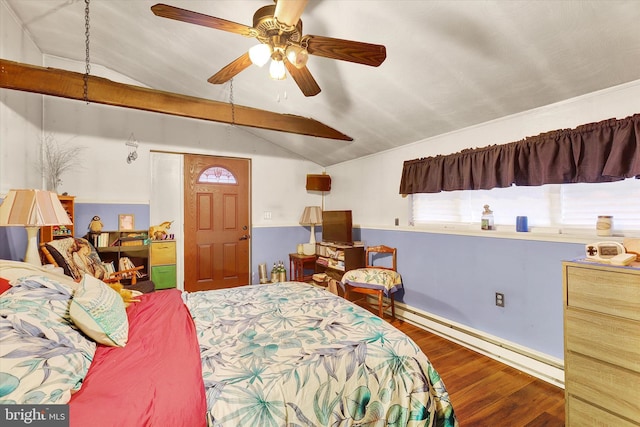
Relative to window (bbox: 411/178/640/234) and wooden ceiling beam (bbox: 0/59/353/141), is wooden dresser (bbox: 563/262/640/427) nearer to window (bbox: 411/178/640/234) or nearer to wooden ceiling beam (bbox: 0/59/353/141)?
window (bbox: 411/178/640/234)

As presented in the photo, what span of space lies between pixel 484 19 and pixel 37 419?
8.56 ft

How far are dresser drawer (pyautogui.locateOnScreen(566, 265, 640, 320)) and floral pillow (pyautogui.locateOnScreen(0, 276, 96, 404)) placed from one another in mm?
2398

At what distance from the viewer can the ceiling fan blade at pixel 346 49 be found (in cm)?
150

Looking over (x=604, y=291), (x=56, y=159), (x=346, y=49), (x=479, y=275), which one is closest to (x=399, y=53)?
(x=346, y=49)

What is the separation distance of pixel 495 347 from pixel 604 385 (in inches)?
40.7

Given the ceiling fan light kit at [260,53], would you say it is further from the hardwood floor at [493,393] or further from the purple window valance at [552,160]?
the hardwood floor at [493,393]

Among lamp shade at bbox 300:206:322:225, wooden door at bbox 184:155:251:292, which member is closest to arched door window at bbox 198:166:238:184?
wooden door at bbox 184:155:251:292

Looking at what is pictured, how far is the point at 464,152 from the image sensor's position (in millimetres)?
2752

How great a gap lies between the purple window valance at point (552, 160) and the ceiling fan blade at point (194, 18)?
221 centimetres

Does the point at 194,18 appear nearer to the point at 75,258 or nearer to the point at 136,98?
the point at 136,98

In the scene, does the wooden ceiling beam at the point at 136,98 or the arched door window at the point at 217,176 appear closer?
the wooden ceiling beam at the point at 136,98

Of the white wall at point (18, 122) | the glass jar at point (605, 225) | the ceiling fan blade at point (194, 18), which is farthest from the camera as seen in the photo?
the white wall at point (18, 122)

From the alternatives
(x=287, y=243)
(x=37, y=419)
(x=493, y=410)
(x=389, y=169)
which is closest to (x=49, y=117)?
(x=287, y=243)
